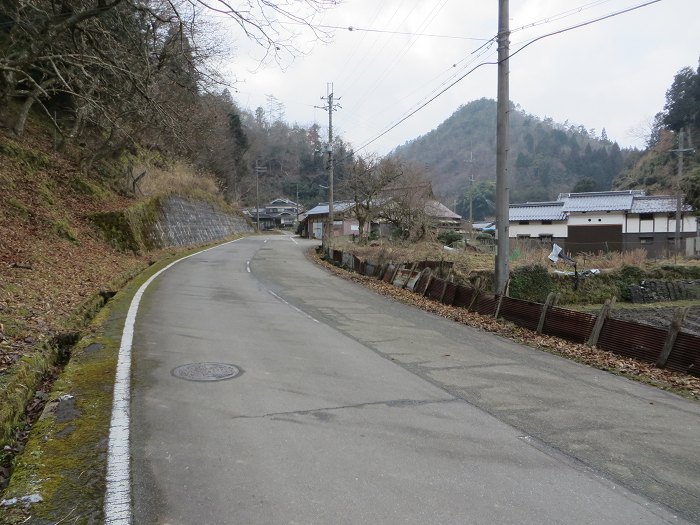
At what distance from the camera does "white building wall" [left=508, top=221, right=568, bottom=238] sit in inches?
1853

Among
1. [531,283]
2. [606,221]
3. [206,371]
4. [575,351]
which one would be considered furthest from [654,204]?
[206,371]

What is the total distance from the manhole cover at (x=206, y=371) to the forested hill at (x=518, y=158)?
7120 centimetres

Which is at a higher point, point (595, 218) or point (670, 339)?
point (595, 218)

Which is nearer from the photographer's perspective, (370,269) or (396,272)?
(396,272)

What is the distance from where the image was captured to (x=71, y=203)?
20.7m

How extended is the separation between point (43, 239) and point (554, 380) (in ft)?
48.3

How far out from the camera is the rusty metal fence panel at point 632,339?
8.27m

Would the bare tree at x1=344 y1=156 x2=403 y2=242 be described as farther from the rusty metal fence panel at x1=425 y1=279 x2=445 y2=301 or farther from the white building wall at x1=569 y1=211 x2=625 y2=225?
the white building wall at x1=569 y1=211 x2=625 y2=225

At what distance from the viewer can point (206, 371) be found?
625cm

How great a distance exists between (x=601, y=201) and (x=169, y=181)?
3752 cm

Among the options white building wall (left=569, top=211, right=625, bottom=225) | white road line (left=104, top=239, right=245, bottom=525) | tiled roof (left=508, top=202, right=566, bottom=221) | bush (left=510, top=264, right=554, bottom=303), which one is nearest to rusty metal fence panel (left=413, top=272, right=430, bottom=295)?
bush (left=510, top=264, right=554, bottom=303)

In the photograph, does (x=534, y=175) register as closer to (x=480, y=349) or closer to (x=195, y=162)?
(x=195, y=162)

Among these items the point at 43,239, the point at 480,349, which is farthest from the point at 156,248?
the point at 480,349

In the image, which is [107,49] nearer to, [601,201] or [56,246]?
[56,246]
